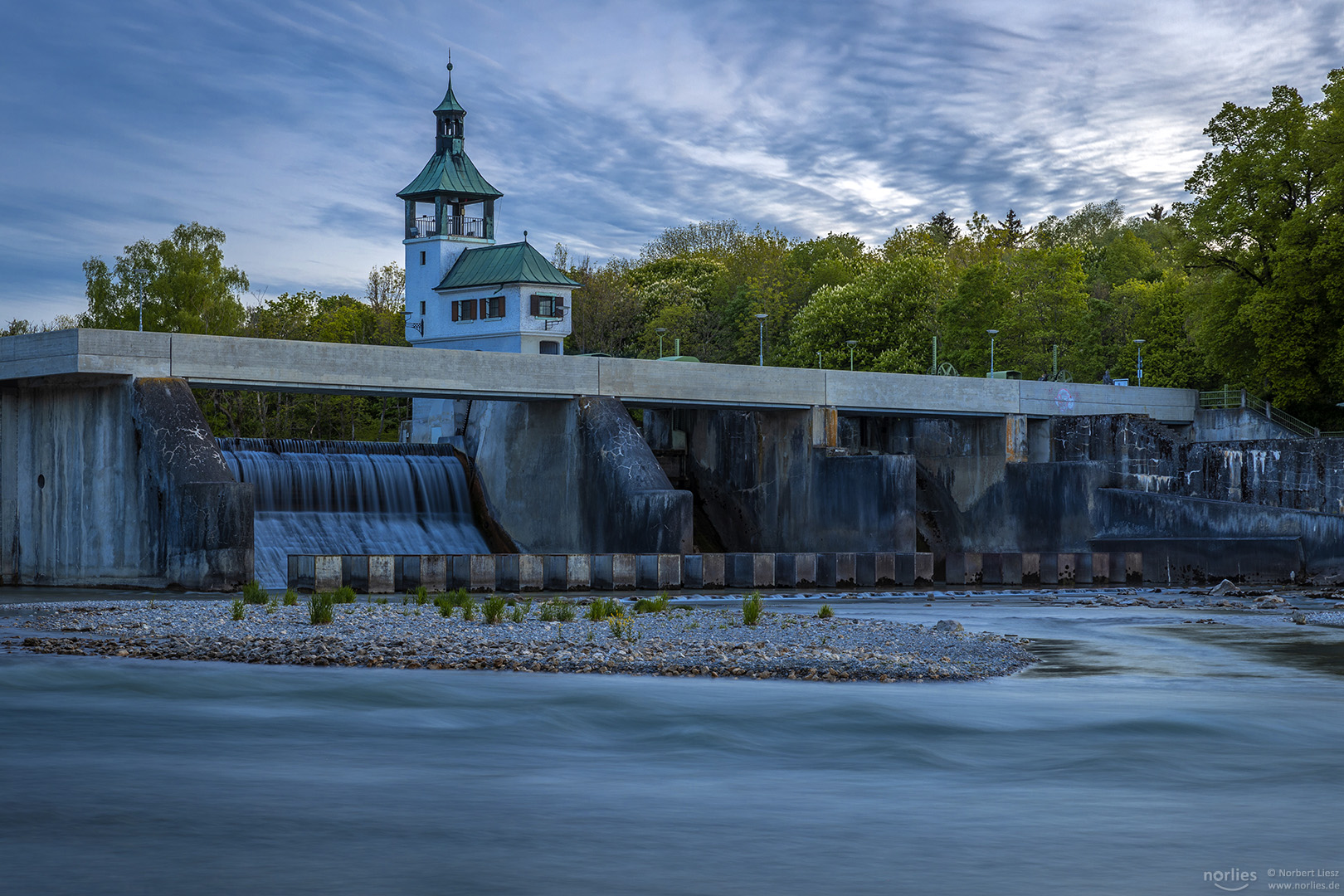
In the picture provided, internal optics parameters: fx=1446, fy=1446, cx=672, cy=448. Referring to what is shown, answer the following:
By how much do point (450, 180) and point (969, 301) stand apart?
93.5 ft

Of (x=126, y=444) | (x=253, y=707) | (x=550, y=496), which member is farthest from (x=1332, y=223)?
(x=253, y=707)

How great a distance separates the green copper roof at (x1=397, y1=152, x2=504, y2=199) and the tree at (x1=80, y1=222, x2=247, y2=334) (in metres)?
11.5

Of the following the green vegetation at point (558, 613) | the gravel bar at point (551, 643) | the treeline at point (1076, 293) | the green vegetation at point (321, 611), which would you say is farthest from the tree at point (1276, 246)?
the green vegetation at point (321, 611)

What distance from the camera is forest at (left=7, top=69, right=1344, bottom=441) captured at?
55.4m

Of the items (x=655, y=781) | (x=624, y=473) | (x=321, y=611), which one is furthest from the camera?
(x=624, y=473)

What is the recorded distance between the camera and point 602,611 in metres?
23.6

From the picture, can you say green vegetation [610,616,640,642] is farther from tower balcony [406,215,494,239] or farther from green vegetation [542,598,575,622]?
tower balcony [406,215,494,239]

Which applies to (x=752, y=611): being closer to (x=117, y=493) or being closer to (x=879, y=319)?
(x=117, y=493)

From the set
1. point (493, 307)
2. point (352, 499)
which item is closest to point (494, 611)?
point (352, 499)

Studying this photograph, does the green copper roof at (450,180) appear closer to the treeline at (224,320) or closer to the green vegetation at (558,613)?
the treeline at (224,320)

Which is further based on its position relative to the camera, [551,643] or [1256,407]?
[1256,407]

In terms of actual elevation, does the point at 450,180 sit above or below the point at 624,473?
above

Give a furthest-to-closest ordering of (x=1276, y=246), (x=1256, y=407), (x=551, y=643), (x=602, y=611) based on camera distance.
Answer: (x=1256, y=407) < (x=1276, y=246) < (x=602, y=611) < (x=551, y=643)

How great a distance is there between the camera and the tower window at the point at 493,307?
2953 inches
